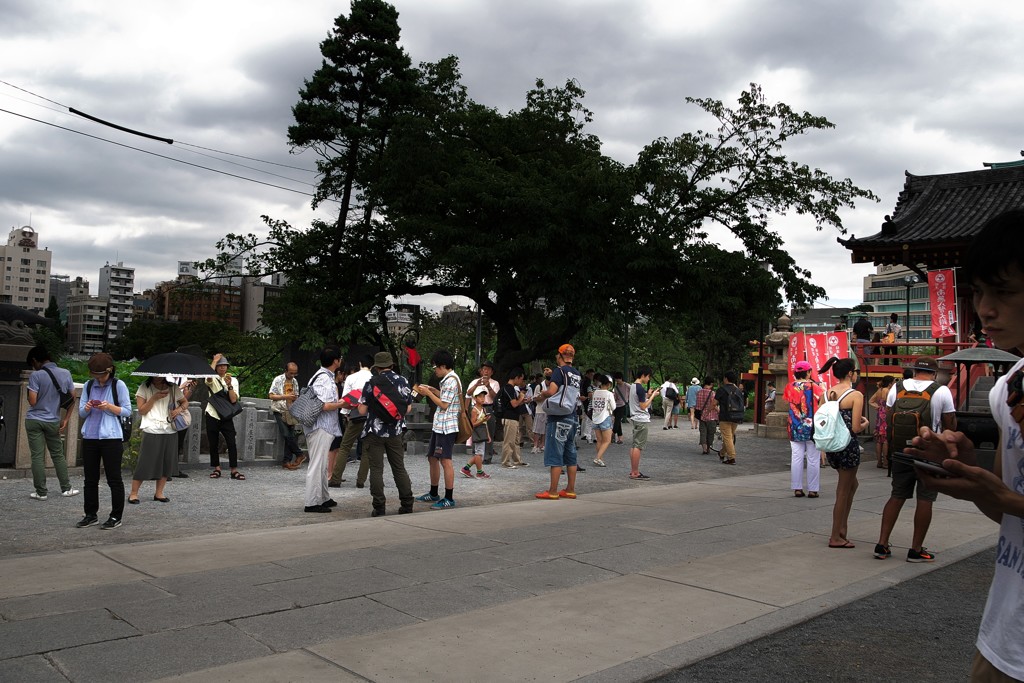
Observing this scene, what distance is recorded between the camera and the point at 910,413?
23.3ft

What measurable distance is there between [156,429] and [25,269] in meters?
160

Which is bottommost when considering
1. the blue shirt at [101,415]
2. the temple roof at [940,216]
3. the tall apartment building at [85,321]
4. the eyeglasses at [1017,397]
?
the blue shirt at [101,415]

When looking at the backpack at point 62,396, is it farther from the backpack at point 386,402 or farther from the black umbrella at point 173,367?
the backpack at point 386,402

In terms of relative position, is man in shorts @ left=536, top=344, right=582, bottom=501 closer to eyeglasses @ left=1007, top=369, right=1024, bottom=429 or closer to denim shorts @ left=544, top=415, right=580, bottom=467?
denim shorts @ left=544, top=415, right=580, bottom=467

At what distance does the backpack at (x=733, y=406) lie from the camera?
1567 cm

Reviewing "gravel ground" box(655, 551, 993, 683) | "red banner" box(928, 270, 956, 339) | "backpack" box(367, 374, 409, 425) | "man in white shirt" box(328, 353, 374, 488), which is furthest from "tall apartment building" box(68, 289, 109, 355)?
"gravel ground" box(655, 551, 993, 683)

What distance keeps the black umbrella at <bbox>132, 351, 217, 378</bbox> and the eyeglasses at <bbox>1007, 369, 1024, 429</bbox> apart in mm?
8405

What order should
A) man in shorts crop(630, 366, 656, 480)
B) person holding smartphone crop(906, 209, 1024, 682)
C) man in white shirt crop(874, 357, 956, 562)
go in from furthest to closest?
man in shorts crop(630, 366, 656, 480)
man in white shirt crop(874, 357, 956, 562)
person holding smartphone crop(906, 209, 1024, 682)

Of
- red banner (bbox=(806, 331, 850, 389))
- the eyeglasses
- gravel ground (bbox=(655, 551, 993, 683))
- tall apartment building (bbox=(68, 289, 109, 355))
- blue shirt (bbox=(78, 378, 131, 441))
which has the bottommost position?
gravel ground (bbox=(655, 551, 993, 683))

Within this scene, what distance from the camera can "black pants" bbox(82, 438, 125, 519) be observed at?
766 centimetres

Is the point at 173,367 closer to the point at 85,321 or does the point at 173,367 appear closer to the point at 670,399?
the point at 670,399

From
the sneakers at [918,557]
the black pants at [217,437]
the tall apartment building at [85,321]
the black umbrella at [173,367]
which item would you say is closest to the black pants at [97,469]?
the black umbrella at [173,367]

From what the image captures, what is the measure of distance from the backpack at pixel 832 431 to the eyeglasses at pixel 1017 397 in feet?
19.3

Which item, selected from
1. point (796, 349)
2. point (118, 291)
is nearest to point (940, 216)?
point (796, 349)
